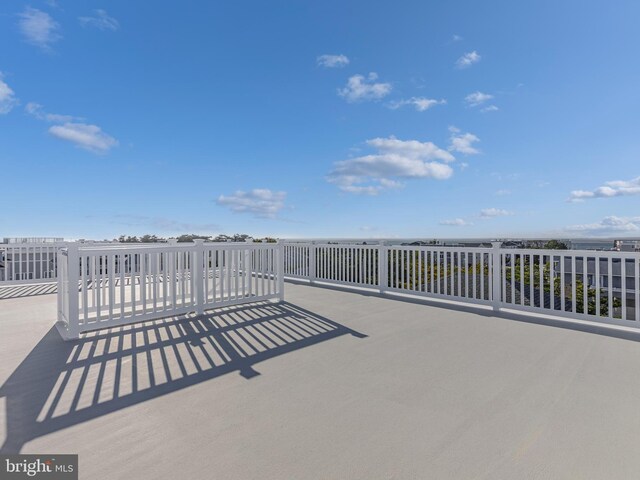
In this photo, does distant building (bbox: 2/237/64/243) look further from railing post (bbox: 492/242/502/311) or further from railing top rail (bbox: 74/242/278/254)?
railing post (bbox: 492/242/502/311)

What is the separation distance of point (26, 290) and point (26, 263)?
1285 mm

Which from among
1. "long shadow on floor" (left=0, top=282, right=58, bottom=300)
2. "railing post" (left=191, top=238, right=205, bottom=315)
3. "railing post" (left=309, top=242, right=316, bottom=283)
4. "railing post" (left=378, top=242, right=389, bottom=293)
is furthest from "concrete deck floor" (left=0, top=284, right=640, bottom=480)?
"railing post" (left=309, top=242, right=316, bottom=283)

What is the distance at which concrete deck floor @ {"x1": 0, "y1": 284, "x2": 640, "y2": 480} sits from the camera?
1317 mm

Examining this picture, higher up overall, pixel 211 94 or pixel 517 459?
pixel 211 94

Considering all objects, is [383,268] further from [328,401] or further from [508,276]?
[328,401]

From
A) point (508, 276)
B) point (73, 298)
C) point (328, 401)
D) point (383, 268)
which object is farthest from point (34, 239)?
point (508, 276)

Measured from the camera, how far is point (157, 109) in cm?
779

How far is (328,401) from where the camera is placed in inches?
71.3

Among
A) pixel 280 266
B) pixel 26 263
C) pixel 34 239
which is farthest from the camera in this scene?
pixel 34 239

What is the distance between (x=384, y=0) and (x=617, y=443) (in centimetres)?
840

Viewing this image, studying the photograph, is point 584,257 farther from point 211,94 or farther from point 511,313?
point 211,94

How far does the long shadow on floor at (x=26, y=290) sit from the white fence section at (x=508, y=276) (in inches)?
212

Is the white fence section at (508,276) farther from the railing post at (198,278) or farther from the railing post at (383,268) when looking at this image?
the railing post at (198,278)

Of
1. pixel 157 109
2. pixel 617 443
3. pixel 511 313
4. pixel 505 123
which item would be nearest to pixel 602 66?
pixel 505 123
